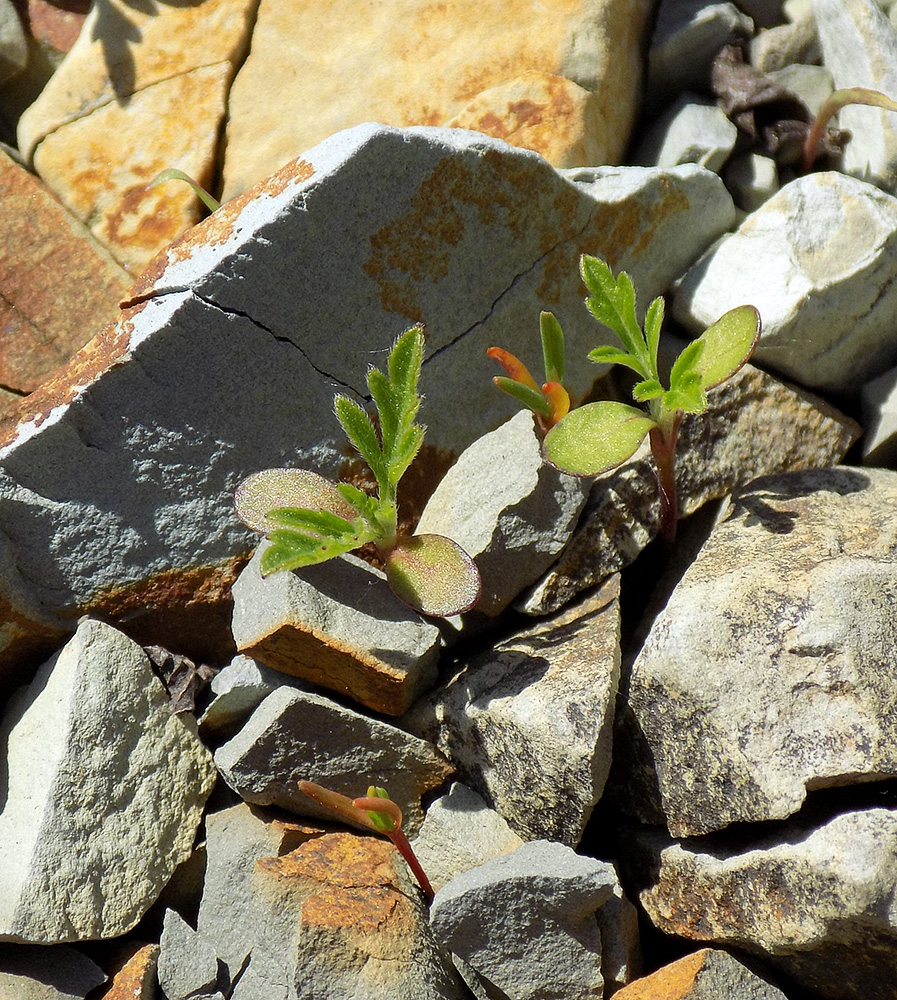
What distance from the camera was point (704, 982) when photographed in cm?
209

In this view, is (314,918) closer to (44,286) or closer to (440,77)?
(44,286)

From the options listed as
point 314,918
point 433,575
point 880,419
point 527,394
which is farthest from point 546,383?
point 314,918

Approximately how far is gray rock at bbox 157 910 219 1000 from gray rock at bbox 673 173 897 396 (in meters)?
2.12

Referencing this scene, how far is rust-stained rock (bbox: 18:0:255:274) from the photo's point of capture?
3.07m

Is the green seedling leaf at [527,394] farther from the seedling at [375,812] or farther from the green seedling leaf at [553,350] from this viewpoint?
the seedling at [375,812]

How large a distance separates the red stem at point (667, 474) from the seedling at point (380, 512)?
575 millimetres

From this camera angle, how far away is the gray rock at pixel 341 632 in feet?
7.95

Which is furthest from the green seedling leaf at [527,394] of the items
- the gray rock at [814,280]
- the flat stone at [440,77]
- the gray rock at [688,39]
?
the gray rock at [688,39]

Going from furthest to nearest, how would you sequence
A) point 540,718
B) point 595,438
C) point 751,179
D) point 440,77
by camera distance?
point 751,179, point 440,77, point 595,438, point 540,718

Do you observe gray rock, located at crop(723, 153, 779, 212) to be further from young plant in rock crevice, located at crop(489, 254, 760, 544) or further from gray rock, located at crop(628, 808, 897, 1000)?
gray rock, located at crop(628, 808, 897, 1000)

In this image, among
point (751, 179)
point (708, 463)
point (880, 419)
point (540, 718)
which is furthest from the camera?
point (751, 179)

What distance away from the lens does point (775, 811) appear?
2.10 meters

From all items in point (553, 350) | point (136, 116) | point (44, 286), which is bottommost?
point (553, 350)

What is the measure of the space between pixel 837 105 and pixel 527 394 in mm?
1408
